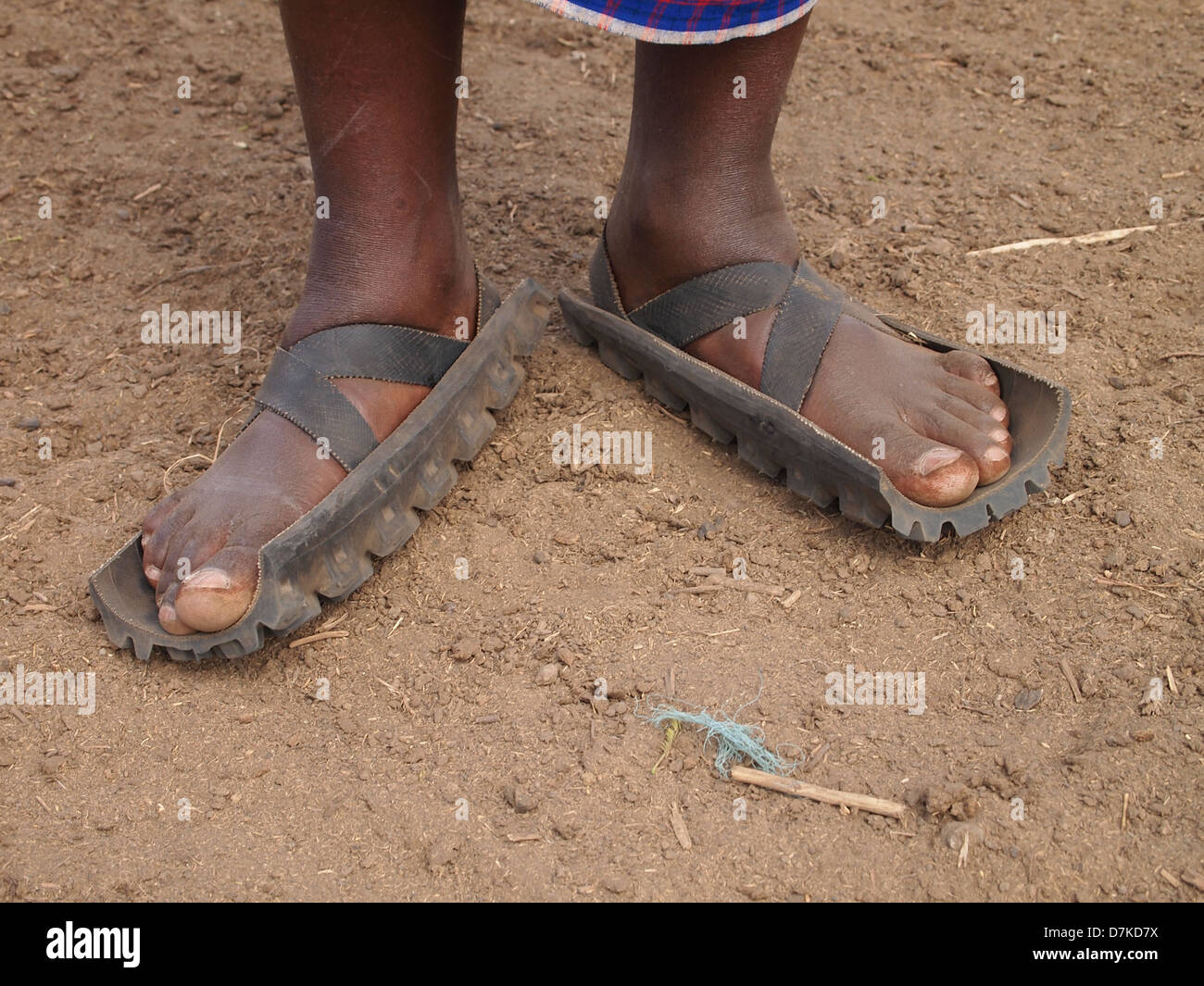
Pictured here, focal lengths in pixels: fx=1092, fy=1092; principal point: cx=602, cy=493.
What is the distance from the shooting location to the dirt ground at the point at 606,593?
1.33 meters

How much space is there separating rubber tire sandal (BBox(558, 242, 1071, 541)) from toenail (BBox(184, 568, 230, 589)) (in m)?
0.80

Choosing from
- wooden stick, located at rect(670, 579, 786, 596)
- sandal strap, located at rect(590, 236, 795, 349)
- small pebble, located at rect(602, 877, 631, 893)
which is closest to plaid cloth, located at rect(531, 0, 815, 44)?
sandal strap, located at rect(590, 236, 795, 349)

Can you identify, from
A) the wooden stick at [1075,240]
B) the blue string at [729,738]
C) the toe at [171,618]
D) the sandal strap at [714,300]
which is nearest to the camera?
the blue string at [729,738]

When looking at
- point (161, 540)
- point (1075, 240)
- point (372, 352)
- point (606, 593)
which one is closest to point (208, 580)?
point (161, 540)

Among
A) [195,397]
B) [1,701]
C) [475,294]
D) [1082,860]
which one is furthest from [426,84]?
[1082,860]

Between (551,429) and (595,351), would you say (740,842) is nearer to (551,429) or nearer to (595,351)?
(551,429)

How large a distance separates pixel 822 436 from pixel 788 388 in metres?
0.15

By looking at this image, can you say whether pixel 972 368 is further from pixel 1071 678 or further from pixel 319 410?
pixel 319 410

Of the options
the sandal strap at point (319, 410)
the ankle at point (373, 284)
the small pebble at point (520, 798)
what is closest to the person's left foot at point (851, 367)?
the ankle at point (373, 284)

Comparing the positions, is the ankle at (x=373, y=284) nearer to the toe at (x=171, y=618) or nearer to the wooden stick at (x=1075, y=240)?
the toe at (x=171, y=618)

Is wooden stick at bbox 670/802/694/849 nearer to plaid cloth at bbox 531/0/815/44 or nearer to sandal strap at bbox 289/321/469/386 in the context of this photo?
sandal strap at bbox 289/321/469/386

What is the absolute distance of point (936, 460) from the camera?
1.61 metres

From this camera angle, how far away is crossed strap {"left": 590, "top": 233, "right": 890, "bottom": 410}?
178cm

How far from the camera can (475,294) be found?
1.89 meters
